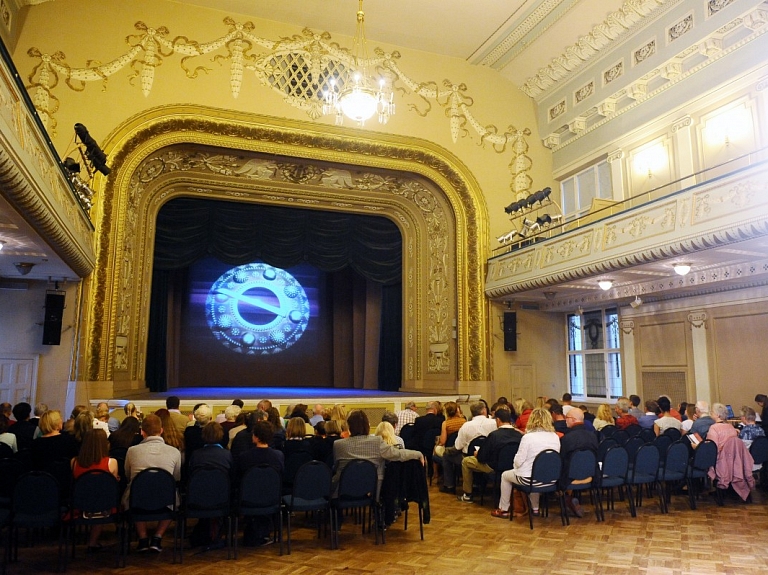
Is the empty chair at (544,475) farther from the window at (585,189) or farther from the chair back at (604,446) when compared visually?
Result: the window at (585,189)

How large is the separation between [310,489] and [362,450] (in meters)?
0.60

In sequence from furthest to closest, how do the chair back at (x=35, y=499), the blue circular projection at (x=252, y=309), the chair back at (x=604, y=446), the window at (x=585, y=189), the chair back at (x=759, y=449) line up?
the blue circular projection at (x=252, y=309) < the window at (x=585, y=189) < the chair back at (x=759, y=449) < the chair back at (x=604, y=446) < the chair back at (x=35, y=499)

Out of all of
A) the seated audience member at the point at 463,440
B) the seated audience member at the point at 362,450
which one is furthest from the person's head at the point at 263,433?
the seated audience member at the point at 463,440

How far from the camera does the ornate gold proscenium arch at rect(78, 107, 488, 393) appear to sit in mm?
11891

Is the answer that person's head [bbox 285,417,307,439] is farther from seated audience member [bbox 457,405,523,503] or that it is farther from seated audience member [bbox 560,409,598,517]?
seated audience member [bbox 560,409,598,517]

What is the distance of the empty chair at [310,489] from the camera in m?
5.36

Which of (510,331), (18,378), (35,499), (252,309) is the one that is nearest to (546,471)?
(35,499)

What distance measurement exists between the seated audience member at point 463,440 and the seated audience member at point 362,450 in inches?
69.4

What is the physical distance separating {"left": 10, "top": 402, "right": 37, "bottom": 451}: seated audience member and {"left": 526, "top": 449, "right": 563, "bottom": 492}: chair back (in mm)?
5082

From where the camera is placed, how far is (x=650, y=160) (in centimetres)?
1223

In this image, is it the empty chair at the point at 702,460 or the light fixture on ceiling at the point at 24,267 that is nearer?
the empty chair at the point at 702,460

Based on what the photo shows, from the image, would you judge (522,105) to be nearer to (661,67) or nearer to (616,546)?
(661,67)

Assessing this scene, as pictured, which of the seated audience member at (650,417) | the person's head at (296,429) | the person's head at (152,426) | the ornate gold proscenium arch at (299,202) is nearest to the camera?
the person's head at (152,426)

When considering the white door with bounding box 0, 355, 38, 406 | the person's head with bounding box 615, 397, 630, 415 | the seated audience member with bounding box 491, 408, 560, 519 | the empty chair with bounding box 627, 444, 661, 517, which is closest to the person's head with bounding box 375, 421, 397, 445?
the seated audience member with bounding box 491, 408, 560, 519
